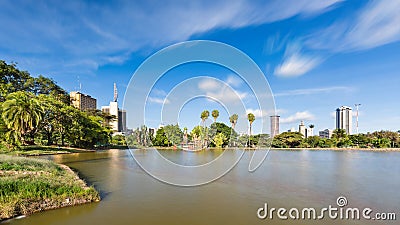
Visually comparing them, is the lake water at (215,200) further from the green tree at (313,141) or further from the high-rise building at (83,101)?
the high-rise building at (83,101)

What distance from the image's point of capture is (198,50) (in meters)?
8.59

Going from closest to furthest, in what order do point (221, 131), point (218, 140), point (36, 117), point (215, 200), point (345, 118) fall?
1. point (215, 200)
2. point (36, 117)
3. point (218, 140)
4. point (221, 131)
5. point (345, 118)

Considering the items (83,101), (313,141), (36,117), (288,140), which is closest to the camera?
(36,117)

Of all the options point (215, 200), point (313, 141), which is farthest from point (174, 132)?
point (313, 141)

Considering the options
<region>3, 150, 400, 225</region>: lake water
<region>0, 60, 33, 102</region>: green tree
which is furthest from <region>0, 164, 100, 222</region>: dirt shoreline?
<region>0, 60, 33, 102</region>: green tree

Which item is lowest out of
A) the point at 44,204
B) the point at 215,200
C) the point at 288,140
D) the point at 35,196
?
the point at 288,140

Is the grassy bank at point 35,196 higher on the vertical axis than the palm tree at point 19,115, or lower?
lower

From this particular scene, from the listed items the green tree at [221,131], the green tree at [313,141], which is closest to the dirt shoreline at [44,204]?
the green tree at [221,131]

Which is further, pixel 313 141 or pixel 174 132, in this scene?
pixel 313 141

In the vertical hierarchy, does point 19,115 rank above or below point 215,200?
above

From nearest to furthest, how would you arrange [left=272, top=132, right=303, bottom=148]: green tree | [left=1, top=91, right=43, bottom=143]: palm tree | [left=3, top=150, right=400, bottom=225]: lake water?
[left=3, top=150, right=400, bottom=225]: lake water → [left=1, top=91, right=43, bottom=143]: palm tree → [left=272, top=132, right=303, bottom=148]: green tree

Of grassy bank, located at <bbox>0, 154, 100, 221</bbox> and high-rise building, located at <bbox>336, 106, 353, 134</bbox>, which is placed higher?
high-rise building, located at <bbox>336, 106, 353, 134</bbox>

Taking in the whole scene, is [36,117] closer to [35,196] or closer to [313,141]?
[35,196]

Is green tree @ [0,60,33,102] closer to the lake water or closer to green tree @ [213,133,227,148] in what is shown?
the lake water
